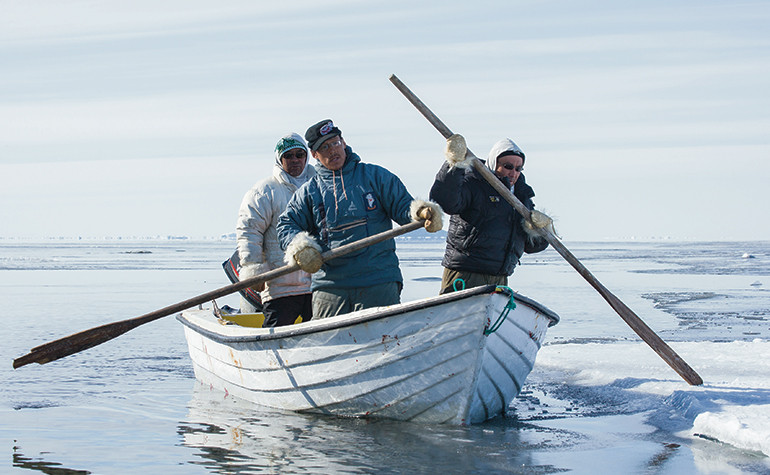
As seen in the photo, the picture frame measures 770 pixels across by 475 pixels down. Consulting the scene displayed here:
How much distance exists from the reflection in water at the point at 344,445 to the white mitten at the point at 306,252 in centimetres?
110

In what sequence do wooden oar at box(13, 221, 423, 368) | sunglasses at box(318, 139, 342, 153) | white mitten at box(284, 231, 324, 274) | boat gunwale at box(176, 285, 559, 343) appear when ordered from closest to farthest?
boat gunwale at box(176, 285, 559, 343), white mitten at box(284, 231, 324, 274), sunglasses at box(318, 139, 342, 153), wooden oar at box(13, 221, 423, 368)

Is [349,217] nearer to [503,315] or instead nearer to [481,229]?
[481,229]

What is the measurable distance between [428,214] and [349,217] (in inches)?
24.6

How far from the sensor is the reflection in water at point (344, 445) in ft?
15.4

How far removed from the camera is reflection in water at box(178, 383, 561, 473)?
4.68m

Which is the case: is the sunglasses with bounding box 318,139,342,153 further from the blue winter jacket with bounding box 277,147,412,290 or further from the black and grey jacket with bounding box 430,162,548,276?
the black and grey jacket with bounding box 430,162,548,276

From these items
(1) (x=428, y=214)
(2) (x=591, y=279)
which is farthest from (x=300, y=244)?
(2) (x=591, y=279)

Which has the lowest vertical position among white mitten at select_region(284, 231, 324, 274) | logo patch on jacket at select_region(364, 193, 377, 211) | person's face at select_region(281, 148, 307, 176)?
white mitten at select_region(284, 231, 324, 274)

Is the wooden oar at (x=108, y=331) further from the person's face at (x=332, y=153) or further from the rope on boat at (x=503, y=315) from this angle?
the rope on boat at (x=503, y=315)

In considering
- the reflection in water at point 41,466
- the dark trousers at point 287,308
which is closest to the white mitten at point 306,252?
the dark trousers at point 287,308

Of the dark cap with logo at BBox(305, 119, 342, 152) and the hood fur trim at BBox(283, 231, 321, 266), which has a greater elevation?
the dark cap with logo at BBox(305, 119, 342, 152)

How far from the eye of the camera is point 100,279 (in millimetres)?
23844

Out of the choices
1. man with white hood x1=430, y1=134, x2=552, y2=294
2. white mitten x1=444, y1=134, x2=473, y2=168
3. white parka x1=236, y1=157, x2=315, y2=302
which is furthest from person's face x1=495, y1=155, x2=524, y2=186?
white parka x1=236, y1=157, x2=315, y2=302

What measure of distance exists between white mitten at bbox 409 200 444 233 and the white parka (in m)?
1.47
